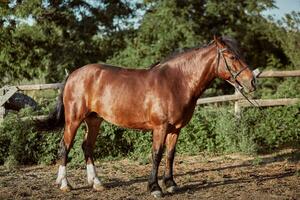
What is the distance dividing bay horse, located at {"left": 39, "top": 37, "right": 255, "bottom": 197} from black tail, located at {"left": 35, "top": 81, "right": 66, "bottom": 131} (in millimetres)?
130

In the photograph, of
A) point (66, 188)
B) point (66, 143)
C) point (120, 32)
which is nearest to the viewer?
point (66, 188)

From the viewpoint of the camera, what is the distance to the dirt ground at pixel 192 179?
239 inches

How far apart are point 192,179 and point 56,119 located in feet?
7.71

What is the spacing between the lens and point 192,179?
7297 mm

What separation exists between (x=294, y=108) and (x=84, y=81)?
5235 mm

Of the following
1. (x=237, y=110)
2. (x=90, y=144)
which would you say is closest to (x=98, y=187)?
(x=90, y=144)

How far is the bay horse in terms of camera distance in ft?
19.9

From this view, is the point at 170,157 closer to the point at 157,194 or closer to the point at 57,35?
the point at 157,194

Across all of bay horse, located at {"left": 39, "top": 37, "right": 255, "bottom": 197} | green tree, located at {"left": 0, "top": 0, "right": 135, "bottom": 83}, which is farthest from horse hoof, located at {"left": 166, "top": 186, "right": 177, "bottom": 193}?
green tree, located at {"left": 0, "top": 0, "right": 135, "bottom": 83}

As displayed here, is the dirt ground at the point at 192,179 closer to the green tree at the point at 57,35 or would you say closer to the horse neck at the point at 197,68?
the horse neck at the point at 197,68

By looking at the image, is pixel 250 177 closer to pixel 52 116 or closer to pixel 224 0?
pixel 52 116

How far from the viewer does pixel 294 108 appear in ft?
32.8

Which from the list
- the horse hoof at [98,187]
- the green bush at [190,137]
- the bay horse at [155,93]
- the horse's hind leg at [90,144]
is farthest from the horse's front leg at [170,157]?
the green bush at [190,137]

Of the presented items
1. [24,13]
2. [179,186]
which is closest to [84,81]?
[179,186]
